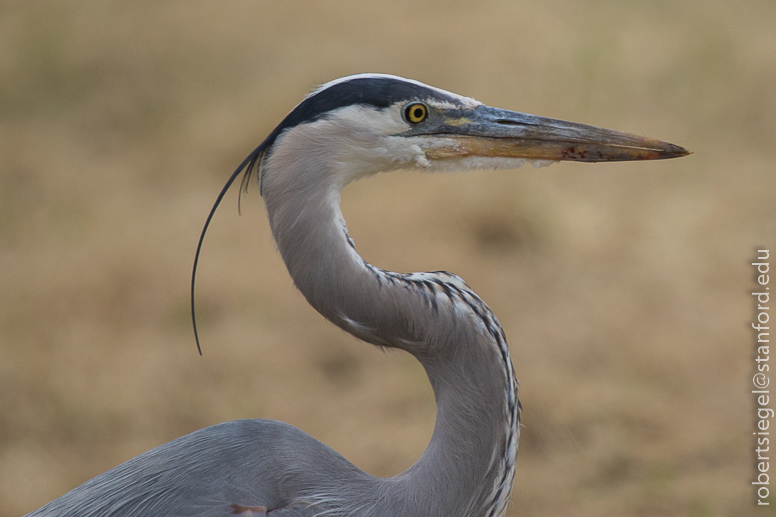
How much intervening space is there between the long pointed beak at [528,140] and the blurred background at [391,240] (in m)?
1.83

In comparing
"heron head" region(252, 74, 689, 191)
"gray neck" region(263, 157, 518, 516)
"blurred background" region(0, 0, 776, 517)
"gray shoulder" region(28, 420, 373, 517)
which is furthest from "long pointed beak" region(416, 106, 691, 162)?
"blurred background" region(0, 0, 776, 517)

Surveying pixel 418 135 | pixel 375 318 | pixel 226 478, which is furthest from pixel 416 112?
pixel 226 478

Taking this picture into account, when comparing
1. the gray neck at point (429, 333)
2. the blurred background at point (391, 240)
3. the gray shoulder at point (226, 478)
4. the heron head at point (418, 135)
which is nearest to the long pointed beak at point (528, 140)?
the heron head at point (418, 135)

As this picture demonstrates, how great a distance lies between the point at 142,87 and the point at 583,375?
12.8 feet

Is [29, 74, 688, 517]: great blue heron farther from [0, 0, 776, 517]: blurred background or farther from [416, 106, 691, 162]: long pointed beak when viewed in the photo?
[0, 0, 776, 517]: blurred background

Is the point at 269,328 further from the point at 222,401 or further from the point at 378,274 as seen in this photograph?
the point at 378,274

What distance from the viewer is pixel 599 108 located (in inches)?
216

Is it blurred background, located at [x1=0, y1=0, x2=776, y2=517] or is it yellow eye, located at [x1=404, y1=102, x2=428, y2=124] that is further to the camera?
blurred background, located at [x1=0, y1=0, x2=776, y2=517]

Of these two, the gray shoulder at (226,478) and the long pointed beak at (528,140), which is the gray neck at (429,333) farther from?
the long pointed beak at (528,140)

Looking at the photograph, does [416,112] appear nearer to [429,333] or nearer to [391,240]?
[429,333]

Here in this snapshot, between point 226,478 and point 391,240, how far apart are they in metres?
2.95

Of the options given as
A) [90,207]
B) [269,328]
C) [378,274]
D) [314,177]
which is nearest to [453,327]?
[378,274]

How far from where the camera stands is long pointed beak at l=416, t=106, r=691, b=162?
1.81 metres

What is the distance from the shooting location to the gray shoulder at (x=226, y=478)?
176cm
